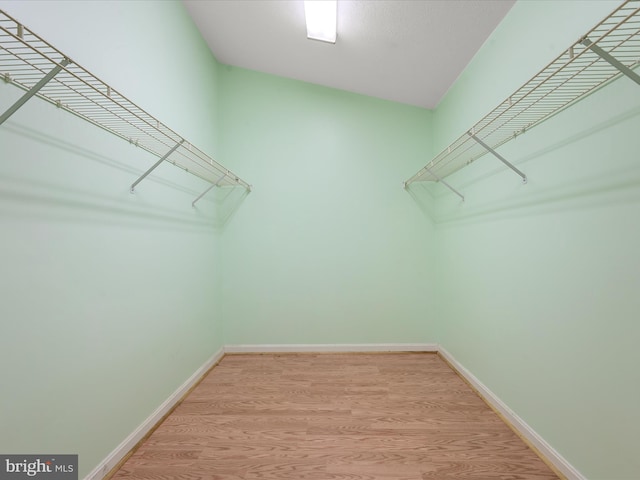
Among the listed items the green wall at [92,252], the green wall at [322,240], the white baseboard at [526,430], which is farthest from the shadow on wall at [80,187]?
the white baseboard at [526,430]

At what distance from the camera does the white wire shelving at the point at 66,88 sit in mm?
785

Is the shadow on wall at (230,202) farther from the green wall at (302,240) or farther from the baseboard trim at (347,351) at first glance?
the baseboard trim at (347,351)

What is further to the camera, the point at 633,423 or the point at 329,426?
the point at 329,426

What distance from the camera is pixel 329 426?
5.43 ft

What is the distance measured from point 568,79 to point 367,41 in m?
1.54

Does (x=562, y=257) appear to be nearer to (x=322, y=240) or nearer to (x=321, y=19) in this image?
(x=322, y=240)

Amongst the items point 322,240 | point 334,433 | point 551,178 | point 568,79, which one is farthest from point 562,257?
point 322,240

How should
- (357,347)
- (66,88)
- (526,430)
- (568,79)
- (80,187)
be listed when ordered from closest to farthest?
1. (568,79)
2. (66,88)
3. (80,187)
4. (526,430)
5. (357,347)

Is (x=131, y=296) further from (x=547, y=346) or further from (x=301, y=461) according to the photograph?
(x=547, y=346)

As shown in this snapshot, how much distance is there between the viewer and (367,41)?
2055 mm

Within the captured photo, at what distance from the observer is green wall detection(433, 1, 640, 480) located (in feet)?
3.41

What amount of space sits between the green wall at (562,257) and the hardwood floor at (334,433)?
0.26 meters

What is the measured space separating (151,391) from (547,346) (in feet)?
7.23

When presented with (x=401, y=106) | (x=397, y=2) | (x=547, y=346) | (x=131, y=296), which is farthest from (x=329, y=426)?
(x=401, y=106)
